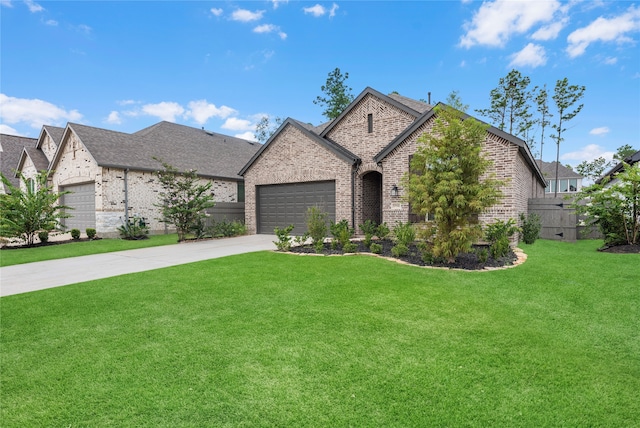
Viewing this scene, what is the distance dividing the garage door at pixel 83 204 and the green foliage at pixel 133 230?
2558 millimetres

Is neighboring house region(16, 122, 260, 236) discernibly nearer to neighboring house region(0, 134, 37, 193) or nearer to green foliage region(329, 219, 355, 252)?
neighboring house region(0, 134, 37, 193)

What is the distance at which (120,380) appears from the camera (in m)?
2.80

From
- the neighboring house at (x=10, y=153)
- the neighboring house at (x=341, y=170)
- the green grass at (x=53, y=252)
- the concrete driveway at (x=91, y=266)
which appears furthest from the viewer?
the neighboring house at (x=10, y=153)

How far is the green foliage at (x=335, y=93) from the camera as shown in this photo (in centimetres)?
3497

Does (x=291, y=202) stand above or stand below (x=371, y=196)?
below

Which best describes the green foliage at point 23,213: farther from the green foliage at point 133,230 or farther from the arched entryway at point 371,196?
the arched entryway at point 371,196

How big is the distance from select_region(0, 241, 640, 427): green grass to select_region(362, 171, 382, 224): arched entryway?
26.7 ft

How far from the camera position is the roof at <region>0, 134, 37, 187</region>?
22.9 metres

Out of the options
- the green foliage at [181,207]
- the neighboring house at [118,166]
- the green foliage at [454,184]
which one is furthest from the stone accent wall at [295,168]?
the green foliage at [454,184]

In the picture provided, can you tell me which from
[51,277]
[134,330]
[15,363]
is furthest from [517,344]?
[51,277]

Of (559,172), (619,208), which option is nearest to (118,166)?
(619,208)

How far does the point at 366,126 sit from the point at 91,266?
11469 millimetres

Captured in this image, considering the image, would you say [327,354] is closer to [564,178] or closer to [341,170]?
[341,170]

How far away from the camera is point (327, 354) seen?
3.21 m
